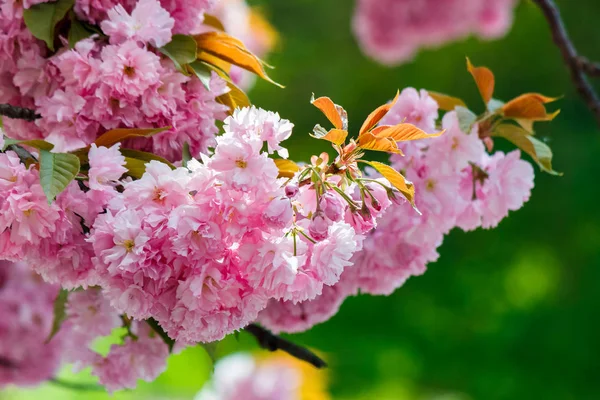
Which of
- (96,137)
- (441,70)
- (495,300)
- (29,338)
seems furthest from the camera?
(441,70)

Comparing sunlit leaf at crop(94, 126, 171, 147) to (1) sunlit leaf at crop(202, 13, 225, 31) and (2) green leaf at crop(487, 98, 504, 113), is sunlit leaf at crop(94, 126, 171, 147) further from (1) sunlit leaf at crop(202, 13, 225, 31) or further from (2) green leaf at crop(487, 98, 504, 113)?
(2) green leaf at crop(487, 98, 504, 113)

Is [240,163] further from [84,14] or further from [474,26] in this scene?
[474,26]

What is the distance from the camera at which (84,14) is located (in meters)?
0.83

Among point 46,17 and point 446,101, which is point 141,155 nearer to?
point 46,17

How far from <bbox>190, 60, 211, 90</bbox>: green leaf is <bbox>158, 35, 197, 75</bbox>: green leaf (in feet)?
0.05

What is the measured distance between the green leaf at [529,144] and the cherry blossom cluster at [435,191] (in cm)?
1

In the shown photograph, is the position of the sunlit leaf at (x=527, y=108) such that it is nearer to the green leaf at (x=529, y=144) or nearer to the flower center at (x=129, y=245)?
the green leaf at (x=529, y=144)

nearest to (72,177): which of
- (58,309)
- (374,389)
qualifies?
(58,309)

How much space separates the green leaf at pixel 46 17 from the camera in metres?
0.80

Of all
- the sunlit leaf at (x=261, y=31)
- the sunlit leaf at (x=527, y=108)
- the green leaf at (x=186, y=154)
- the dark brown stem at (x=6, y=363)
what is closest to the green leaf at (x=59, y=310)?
the green leaf at (x=186, y=154)

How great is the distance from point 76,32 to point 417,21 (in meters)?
2.21

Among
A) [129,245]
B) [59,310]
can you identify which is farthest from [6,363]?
[129,245]

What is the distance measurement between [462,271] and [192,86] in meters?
4.80

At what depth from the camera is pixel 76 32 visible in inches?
32.6
